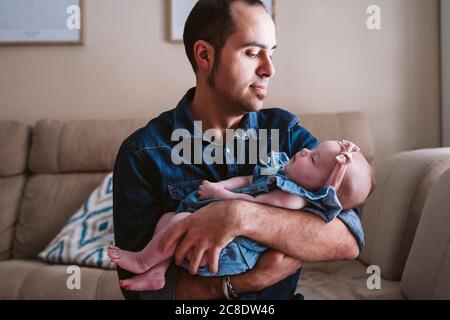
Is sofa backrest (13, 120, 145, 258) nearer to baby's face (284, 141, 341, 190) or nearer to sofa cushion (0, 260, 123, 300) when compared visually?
sofa cushion (0, 260, 123, 300)

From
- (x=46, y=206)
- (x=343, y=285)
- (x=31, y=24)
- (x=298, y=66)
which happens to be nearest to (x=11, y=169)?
(x=46, y=206)

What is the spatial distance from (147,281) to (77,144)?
35.2 inches

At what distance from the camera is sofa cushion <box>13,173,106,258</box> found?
123cm

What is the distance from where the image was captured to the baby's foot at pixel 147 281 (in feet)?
1.28

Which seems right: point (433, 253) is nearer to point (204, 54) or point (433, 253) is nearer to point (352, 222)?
point (352, 222)

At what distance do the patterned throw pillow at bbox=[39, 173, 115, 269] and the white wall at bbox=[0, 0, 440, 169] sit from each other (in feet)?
0.77

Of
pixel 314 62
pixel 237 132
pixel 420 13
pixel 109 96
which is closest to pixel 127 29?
pixel 109 96

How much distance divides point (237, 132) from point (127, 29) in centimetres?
54

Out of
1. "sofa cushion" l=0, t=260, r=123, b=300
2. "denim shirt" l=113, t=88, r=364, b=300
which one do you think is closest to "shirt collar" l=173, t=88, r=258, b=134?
"denim shirt" l=113, t=88, r=364, b=300

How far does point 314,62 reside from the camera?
0.90 meters

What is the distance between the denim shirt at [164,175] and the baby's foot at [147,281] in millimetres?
10

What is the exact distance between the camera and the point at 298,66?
90cm

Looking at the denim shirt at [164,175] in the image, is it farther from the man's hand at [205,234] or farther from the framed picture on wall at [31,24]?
the framed picture on wall at [31,24]
